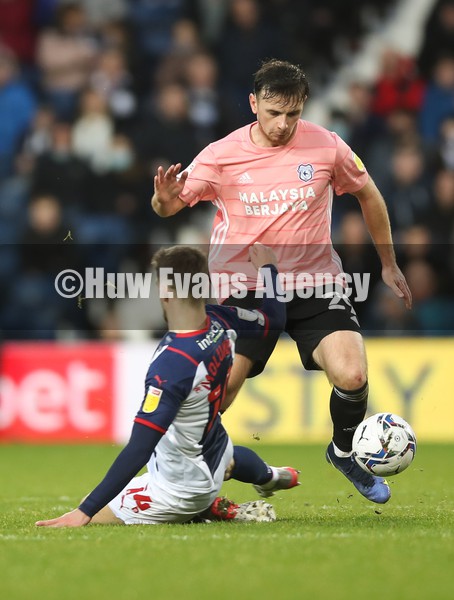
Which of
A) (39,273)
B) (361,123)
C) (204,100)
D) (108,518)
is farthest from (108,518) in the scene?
(361,123)

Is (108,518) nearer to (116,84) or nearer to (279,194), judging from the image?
(279,194)

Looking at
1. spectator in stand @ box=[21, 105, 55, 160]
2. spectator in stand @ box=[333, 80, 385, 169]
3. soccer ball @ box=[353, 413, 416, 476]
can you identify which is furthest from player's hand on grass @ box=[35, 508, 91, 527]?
spectator in stand @ box=[333, 80, 385, 169]

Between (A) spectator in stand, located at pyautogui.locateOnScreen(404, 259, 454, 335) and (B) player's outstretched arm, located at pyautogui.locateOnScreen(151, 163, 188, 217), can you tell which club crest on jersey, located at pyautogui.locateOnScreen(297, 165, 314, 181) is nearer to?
(B) player's outstretched arm, located at pyautogui.locateOnScreen(151, 163, 188, 217)

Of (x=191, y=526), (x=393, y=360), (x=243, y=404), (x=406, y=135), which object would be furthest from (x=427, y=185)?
(x=191, y=526)

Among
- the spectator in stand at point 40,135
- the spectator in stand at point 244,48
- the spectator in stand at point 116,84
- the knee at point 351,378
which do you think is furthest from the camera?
the spectator in stand at point 244,48

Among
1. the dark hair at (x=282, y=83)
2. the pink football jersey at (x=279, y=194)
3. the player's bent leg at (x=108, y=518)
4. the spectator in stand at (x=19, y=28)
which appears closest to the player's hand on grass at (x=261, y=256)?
the pink football jersey at (x=279, y=194)

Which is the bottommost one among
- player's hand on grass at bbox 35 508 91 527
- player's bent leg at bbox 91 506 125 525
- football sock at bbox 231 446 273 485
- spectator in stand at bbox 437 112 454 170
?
player's bent leg at bbox 91 506 125 525

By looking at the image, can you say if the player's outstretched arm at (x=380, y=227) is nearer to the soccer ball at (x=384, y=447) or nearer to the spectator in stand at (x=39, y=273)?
the soccer ball at (x=384, y=447)

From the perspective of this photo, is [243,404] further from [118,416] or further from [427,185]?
[427,185]

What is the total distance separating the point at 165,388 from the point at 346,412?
1.43 meters

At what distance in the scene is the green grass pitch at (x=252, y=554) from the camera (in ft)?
12.8

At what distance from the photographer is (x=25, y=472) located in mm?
8758

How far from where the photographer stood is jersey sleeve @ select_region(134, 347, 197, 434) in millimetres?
5059

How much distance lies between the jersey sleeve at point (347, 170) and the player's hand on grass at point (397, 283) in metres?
0.49
